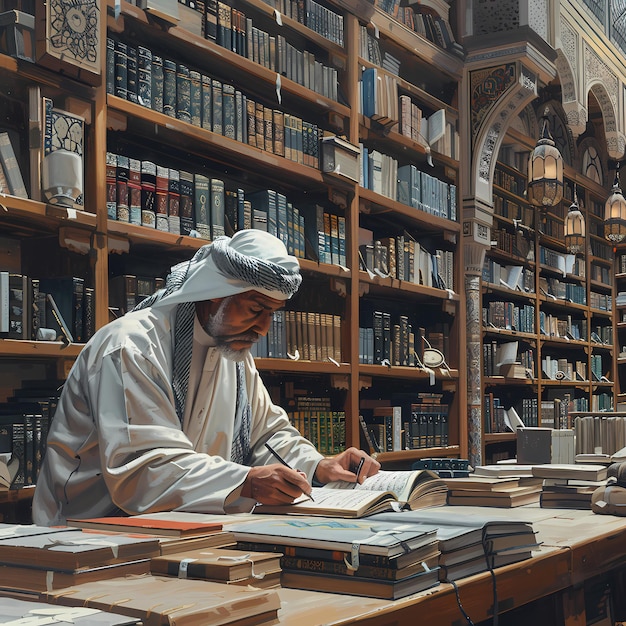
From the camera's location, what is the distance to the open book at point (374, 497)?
6.26 ft

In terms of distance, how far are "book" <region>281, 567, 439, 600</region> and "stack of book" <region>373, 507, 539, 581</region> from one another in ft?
0.19

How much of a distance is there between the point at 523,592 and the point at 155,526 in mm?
637

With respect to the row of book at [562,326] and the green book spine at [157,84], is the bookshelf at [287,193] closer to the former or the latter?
the green book spine at [157,84]

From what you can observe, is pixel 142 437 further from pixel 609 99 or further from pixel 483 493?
pixel 609 99

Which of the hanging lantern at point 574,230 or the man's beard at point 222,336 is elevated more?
the hanging lantern at point 574,230

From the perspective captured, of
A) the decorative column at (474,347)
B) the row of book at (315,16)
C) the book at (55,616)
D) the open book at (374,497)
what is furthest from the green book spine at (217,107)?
the book at (55,616)

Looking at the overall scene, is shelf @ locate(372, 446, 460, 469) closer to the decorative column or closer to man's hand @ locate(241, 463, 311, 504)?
the decorative column

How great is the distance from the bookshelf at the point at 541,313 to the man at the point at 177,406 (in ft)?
15.3

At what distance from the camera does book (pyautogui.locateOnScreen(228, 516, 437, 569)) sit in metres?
1.36

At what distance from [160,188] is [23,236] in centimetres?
57

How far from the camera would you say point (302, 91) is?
461cm

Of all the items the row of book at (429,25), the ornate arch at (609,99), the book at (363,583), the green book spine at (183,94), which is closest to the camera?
the book at (363,583)

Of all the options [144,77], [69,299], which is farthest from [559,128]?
[69,299]

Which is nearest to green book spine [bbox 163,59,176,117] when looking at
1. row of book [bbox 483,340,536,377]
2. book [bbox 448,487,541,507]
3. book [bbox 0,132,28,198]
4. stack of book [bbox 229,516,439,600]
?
book [bbox 0,132,28,198]
